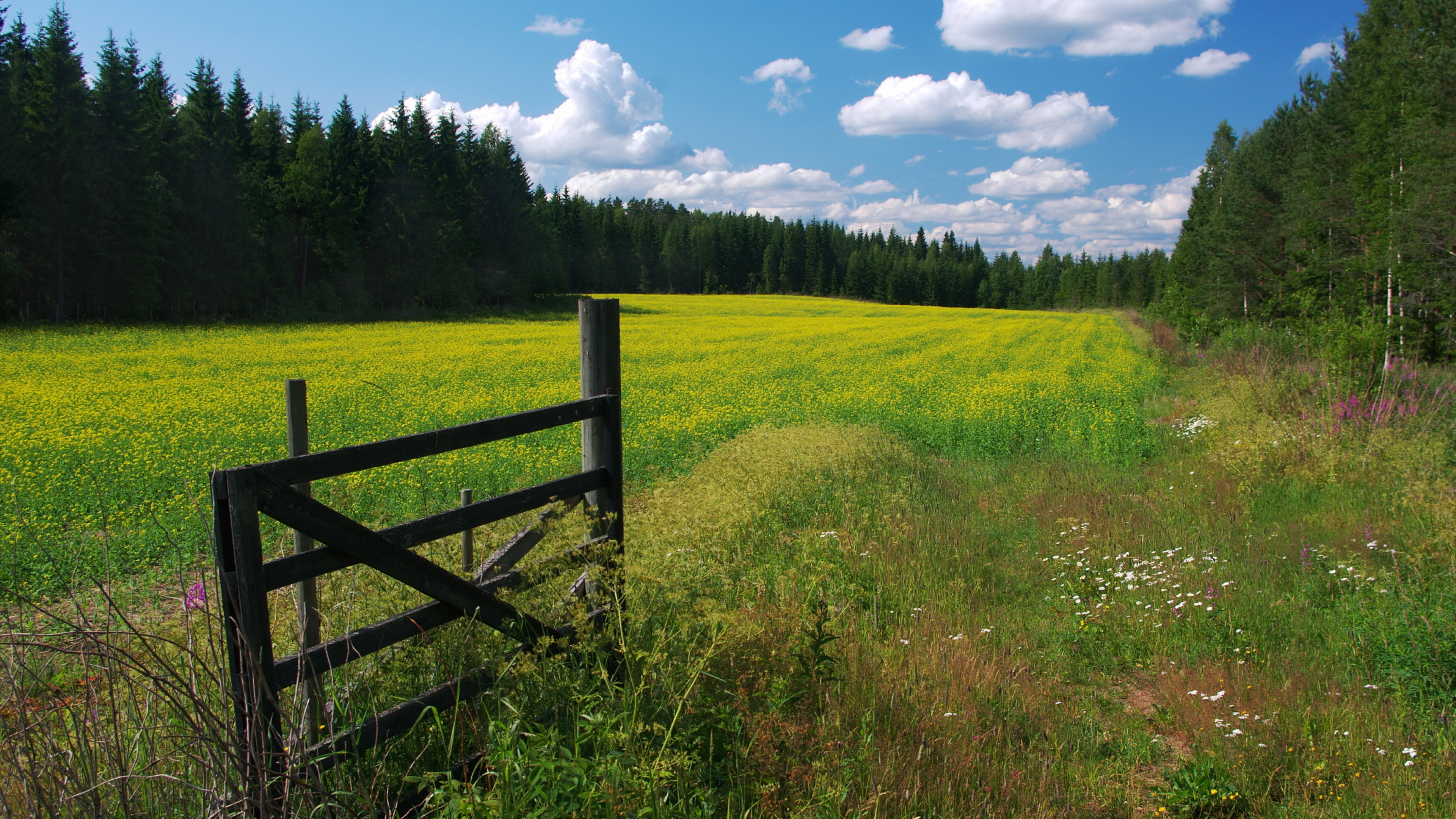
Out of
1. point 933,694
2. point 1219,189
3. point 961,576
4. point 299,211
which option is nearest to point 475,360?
point 961,576

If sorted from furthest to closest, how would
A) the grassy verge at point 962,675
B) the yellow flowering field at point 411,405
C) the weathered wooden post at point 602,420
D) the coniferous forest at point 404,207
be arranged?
the coniferous forest at point 404,207 → the yellow flowering field at point 411,405 → the weathered wooden post at point 602,420 → the grassy verge at point 962,675

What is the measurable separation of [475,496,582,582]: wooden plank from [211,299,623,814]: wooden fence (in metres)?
0.01

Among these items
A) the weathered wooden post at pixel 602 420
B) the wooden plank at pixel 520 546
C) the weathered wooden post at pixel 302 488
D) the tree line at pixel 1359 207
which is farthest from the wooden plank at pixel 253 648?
the tree line at pixel 1359 207

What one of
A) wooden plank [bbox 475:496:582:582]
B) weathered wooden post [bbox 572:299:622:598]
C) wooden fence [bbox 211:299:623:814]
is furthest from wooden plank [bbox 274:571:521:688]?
weathered wooden post [bbox 572:299:622:598]

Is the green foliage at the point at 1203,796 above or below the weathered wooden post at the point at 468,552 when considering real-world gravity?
below

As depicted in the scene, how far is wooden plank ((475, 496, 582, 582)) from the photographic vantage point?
4.17m

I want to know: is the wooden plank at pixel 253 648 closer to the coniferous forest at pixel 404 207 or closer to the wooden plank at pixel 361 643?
the wooden plank at pixel 361 643

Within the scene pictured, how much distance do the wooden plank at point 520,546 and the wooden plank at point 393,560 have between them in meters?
0.64

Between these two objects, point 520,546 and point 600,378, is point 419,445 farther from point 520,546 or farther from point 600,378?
point 600,378

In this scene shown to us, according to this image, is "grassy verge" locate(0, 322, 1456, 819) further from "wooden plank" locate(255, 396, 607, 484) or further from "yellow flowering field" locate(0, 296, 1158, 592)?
"yellow flowering field" locate(0, 296, 1158, 592)

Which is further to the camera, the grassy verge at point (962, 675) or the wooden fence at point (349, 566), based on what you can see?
the grassy verge at point (962, 675)

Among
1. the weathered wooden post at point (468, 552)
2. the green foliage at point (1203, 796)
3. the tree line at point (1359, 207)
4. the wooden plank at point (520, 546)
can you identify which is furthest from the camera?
the tree line at point (1359, 207)

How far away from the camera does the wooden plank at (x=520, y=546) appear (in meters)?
4.17

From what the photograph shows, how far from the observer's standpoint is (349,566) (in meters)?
3.02
